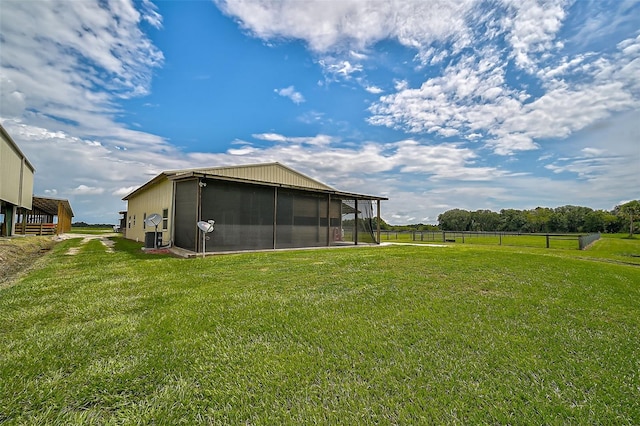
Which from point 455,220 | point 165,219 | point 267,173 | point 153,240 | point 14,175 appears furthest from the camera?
point 455,220

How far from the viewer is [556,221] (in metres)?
49.3

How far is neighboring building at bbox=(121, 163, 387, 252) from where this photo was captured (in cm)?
971

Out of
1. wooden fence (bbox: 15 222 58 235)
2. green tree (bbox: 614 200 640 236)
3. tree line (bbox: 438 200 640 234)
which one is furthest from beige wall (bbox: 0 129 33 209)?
green tree (bbox: 614 200 640 236)

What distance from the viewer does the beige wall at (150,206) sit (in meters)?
11.9

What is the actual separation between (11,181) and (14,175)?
71 centimetres

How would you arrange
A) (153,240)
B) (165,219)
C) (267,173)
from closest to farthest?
(153,240) < (165,219) < (267,173)

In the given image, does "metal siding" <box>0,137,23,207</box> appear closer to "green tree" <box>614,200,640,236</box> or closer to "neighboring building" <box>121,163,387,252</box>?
"neighboring building" <box>121,163,387,252</box>

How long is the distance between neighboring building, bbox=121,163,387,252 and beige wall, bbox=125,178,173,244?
0.04 meters

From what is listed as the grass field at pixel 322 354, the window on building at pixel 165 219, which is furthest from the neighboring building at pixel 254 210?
the grass field at pixel 322 354

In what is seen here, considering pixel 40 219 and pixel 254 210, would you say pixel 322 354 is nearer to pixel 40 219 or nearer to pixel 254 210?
pixel 254 210

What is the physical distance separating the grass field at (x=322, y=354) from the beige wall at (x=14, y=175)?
44.6ft

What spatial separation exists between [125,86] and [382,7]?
10.3 meters

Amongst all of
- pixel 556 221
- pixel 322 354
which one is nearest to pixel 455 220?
pixel 556 221

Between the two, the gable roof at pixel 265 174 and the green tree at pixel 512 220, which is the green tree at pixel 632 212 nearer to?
the green tree at pixel 512 220
